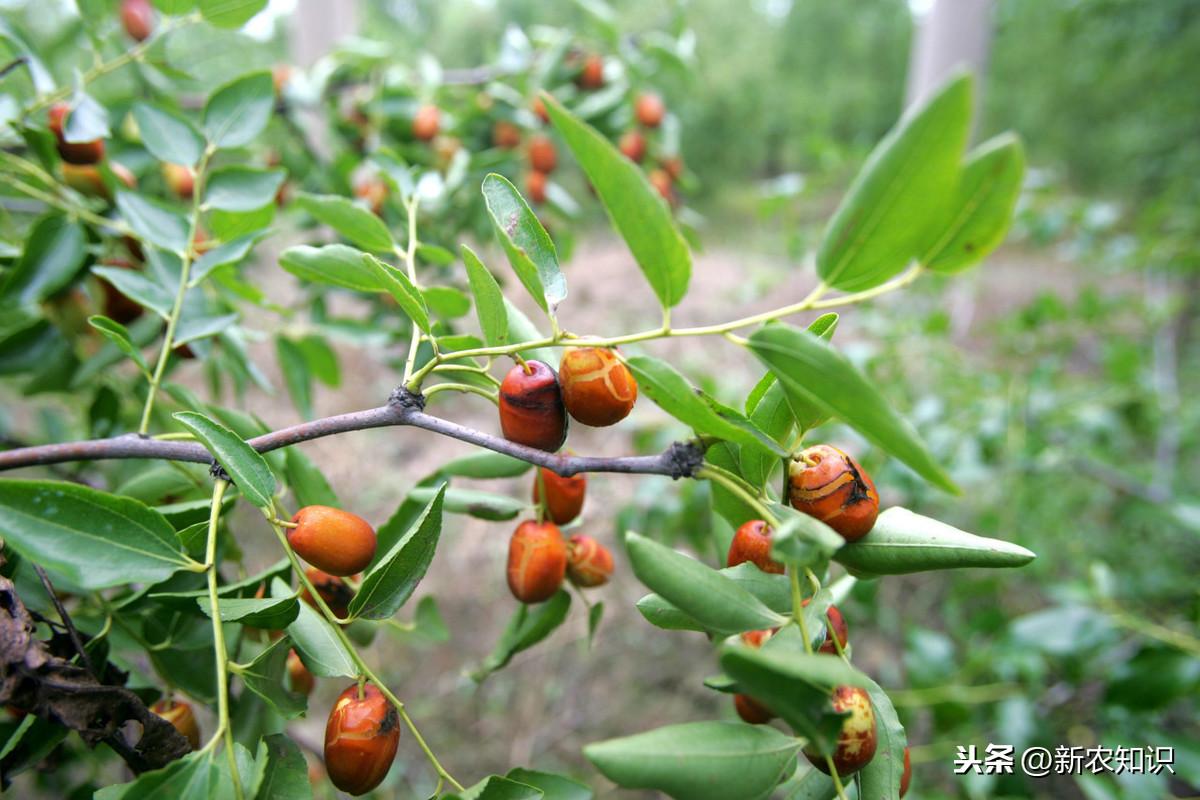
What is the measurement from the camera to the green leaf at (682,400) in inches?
14.9

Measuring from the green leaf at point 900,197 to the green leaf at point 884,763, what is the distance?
25 centimetres

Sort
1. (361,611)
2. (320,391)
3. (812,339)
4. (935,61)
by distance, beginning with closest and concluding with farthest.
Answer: (812,339) < (361,611) < (935,61) < (320,391)

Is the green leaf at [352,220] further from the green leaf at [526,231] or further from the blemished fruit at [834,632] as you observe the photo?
the blemished fruit at [834,632]

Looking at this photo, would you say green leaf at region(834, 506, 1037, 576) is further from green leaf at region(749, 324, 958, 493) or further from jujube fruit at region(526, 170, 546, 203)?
jujube fruit at region(526, 170, 546, 203)

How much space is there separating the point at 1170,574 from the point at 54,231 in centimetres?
247

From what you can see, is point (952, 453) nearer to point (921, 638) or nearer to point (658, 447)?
point (921, 638)

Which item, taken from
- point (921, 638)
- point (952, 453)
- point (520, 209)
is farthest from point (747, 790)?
point (952, 453)

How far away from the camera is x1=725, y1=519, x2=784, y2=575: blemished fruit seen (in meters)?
0.45

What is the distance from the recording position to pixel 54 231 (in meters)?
0.68

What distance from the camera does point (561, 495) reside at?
555 millimetres

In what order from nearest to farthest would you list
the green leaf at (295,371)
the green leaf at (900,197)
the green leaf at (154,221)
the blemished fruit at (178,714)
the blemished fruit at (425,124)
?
the green leaf at (900,197) → the blemished fruit at (178,714) → the green leaf at (154,221) → the green leaf at (295,371) → the blemished fruit at (425,124)

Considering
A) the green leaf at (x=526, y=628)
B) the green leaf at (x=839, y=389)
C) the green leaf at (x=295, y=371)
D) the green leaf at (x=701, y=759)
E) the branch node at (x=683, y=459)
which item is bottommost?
the green leaf at (x=295, y=371)

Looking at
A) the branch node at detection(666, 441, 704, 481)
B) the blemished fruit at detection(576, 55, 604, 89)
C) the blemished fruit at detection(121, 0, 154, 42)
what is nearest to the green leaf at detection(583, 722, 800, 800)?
the branch node at detection(666, 441, 704, 481)

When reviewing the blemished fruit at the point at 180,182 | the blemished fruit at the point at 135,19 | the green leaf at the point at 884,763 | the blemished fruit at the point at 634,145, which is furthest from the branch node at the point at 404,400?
the blemished fruit at the point at 135,19
